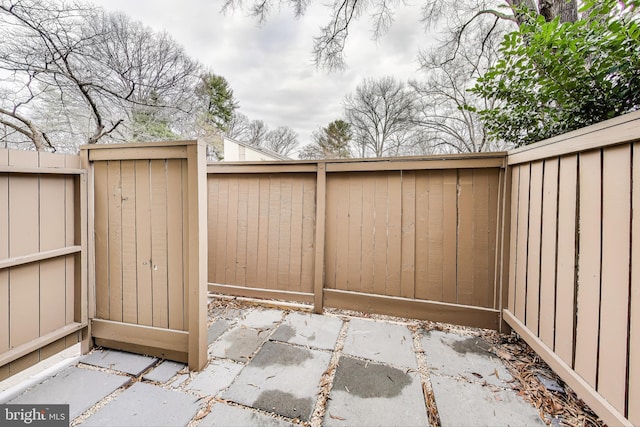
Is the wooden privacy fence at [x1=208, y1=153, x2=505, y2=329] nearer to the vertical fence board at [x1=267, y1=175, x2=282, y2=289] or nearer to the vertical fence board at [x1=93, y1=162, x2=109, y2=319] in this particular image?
the vertical fence board at [x1=267, y1=175, x2=282, y2=289]

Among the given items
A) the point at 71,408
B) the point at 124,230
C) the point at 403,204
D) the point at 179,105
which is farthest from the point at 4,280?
the point at 179,105

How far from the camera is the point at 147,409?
125 centimetres

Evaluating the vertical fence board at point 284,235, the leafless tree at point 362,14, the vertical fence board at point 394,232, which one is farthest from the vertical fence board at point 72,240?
the leafless tree at point 362,14

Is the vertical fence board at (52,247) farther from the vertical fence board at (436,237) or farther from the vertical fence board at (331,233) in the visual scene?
the vertical fence board at (436,237)

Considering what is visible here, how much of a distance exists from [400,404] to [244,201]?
84.0 inches

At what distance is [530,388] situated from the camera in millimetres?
1406

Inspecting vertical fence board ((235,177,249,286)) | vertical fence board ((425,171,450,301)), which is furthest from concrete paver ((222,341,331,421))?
vertical fence board ((425,171,450,301))

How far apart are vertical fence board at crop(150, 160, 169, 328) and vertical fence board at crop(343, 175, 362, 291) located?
1.49m

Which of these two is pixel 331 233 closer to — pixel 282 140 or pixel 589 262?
pixel 589 262

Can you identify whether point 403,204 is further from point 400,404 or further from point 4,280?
point 4,280

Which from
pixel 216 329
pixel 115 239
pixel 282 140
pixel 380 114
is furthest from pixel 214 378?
pixel 282 140

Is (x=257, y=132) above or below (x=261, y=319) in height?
above

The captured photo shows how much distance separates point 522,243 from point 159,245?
252 centimetres

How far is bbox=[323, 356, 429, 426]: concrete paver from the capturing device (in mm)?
1211
